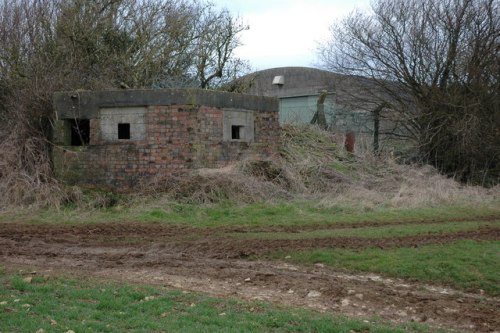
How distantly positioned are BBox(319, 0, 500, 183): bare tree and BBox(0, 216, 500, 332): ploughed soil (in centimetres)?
1059

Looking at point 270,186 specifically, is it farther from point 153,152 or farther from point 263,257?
point 263,257

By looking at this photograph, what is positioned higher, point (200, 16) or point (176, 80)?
point (200, 16)

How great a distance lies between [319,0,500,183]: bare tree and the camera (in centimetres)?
2147

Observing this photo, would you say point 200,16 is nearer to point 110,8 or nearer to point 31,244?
point 110,8

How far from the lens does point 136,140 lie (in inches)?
577

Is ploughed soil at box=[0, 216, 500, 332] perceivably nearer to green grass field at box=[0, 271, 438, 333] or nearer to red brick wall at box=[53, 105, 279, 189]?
green grass field at box=[0, 271, 438, 333]

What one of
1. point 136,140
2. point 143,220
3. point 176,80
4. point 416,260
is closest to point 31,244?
point 143,220

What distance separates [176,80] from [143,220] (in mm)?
9553

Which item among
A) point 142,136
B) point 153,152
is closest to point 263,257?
point 153,152

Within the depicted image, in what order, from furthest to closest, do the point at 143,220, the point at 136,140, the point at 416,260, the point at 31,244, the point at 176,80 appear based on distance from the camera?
the point at 176,80
the point at 136,140
the point at 143,220
the point at 31,244
the point at 416,260

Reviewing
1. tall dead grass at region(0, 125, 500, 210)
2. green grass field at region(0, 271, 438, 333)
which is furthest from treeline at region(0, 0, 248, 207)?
green grass field at region(0, 271, 438, 333)

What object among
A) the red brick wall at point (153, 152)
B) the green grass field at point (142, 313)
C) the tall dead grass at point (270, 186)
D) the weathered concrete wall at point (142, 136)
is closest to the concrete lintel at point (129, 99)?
the weathered concrete wall at point (142, 136)

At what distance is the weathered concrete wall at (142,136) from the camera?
1462 cm

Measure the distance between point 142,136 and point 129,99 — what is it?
97 centimetres
